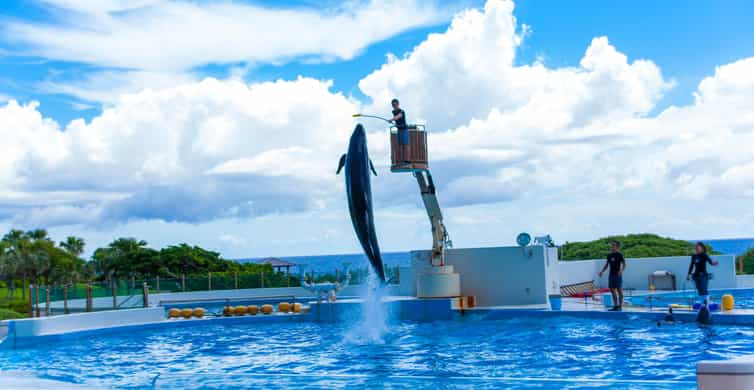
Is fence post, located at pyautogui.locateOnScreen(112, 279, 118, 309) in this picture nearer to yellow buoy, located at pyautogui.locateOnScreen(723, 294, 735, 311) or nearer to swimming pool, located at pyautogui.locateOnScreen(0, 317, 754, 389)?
swimming pool, located at pyautogui.locateOnScreen(0, 317, 754, 389)

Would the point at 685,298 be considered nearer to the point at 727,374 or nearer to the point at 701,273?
the point at 701,273

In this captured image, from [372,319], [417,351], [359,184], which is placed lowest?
[417,351]

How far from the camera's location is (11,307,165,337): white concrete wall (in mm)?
12898

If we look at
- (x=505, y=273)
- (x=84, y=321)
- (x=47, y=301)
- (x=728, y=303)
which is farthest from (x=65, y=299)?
(x=728, y=303)

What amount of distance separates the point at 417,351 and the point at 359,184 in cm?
323

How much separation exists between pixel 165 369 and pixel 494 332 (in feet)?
19.0

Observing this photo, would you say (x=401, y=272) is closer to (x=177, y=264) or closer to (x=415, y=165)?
(x=415, y=165)

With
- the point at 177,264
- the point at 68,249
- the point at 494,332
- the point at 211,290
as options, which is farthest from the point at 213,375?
the point at 68,249

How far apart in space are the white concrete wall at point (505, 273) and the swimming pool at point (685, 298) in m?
1.83

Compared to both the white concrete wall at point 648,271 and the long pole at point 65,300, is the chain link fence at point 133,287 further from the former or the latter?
the white concrete wall at point 648,271

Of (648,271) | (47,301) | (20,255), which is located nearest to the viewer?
(47,301)

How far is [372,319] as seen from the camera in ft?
48.9

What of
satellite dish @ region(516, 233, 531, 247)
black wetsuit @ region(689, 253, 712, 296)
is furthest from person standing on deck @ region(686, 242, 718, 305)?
satellite dish @ region(516, 233, 531, 247)

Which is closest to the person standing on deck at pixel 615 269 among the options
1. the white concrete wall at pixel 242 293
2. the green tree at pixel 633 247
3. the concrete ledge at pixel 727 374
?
the white concrete wall at pixel 242 293
